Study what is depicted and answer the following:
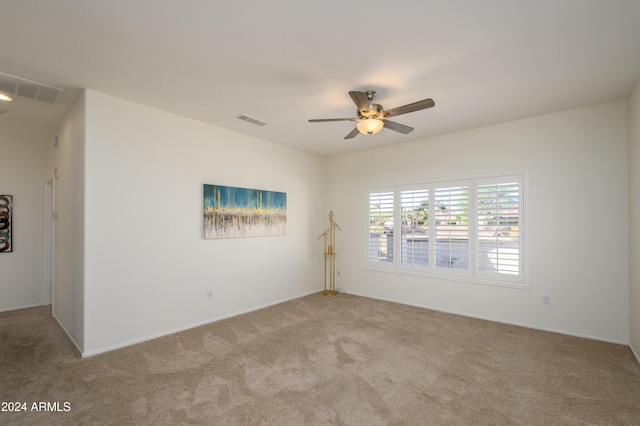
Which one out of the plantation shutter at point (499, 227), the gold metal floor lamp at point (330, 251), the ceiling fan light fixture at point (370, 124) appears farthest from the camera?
the gold metal floor lamp at point (330, 251)

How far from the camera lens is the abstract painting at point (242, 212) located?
423cm

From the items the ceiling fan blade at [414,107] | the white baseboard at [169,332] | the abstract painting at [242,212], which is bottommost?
the white baseboard at [169,332]

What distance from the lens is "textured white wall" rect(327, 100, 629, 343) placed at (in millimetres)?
3471

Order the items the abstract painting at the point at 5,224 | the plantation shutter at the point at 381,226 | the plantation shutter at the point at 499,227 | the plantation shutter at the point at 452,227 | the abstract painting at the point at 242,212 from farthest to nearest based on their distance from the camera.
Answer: the plantation shutter at the point at 381,226
the abstract painting at the point at 5,224
the plantation shutter at the point at 452,227
the abstract painting at the point at 242,212
the plantation shutter at the point at 499,227

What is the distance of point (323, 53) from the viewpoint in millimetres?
2498

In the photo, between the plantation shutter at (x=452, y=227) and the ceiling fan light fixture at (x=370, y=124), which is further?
the plantation shutter at (x=452, y=227)

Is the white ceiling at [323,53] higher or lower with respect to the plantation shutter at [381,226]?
higher

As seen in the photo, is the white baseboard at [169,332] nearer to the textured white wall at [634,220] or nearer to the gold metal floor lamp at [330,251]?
the gold metal floor lamp at [330,251]

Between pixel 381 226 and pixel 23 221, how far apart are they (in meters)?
5.95

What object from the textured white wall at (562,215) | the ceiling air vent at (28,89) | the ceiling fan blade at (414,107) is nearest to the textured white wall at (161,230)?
the ceiling air vent at (28,89)

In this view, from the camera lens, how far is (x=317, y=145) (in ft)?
17.5

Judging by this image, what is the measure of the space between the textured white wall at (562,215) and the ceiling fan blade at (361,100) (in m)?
2.33

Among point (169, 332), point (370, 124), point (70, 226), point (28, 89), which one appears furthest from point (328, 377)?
point (28, 89)

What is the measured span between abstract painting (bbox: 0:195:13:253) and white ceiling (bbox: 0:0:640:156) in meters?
1.77
